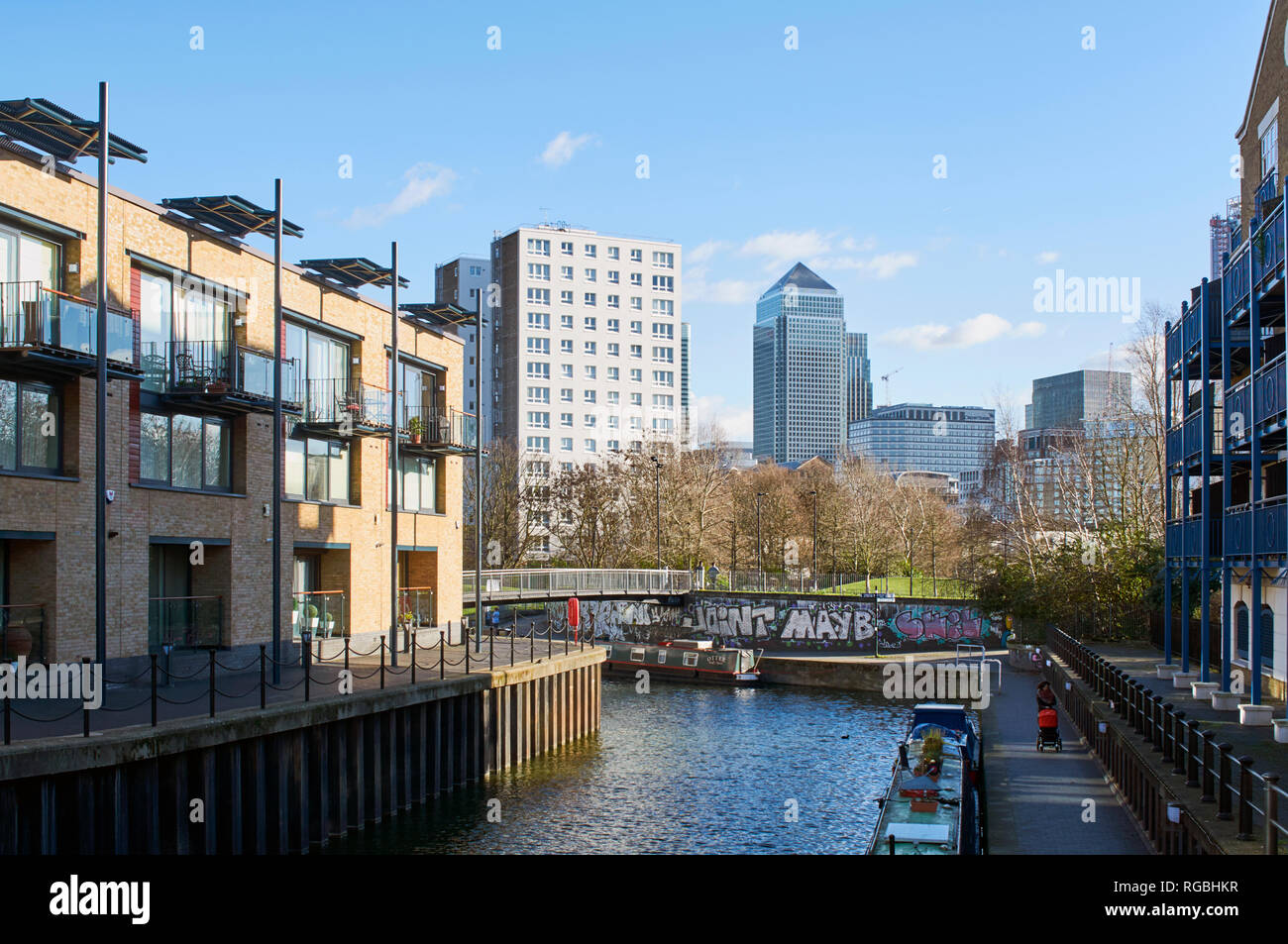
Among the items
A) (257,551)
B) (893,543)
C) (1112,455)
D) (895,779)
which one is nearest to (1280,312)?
(895,779)

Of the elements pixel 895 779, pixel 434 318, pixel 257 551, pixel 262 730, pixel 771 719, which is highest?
pixel 434 318

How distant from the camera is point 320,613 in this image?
3272 cm

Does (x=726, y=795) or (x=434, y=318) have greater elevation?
(x=434, y=318)

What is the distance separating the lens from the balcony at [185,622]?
26344mm

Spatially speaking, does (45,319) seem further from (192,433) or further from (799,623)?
(799,623)

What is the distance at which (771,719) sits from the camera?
40.4 metres

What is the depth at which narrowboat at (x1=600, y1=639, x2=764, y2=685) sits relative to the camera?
5191cm

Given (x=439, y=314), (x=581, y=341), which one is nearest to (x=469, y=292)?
(x=581, y=341)

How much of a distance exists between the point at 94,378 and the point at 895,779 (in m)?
18.0

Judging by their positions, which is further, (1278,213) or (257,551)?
(257,551)

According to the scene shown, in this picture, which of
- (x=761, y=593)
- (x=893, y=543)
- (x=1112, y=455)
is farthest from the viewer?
(x=893, y=543)

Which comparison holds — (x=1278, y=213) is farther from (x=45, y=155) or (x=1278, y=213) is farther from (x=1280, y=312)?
(x=45, y=155)

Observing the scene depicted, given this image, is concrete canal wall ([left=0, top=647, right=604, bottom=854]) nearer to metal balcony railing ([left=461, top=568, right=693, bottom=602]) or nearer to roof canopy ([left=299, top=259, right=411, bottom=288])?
roof canopy ([left=299, top=259, right=411, bottom=288])

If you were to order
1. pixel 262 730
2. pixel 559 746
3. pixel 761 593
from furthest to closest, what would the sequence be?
pixel 761 593
pixel 559 746
pixel 262 730
